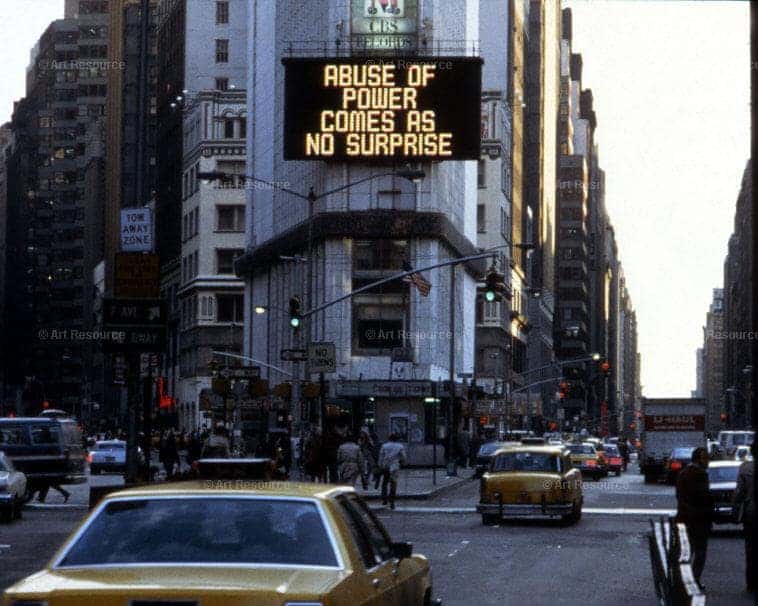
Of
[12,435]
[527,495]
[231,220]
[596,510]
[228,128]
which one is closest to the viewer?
[527,495]

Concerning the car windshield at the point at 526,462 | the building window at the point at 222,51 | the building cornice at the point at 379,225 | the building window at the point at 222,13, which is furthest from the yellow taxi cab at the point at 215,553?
the building window at the point at 222,51

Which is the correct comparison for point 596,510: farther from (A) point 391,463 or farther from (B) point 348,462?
(B) point 348,462

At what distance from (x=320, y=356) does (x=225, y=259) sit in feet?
277

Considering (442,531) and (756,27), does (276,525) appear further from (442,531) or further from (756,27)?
(442,531)

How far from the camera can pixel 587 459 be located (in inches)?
2808

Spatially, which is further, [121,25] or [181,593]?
[121,25]

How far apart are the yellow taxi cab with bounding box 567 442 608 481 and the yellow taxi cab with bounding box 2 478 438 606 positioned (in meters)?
60.3

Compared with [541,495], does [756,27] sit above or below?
above

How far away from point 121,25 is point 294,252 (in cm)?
7646

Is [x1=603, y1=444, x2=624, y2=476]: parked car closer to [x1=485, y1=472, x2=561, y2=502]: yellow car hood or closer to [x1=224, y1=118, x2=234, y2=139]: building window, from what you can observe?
[x1=485, y1=472, x2=561, y2=502]: yellow car hood

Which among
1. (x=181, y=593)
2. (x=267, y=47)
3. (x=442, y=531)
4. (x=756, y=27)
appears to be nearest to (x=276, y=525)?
(x=181, y=593)

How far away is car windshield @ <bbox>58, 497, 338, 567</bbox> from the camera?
33.1 ft

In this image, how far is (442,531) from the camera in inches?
1342

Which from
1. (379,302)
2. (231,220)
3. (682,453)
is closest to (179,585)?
(682,453)
